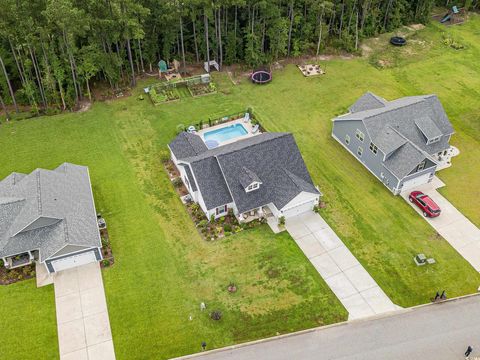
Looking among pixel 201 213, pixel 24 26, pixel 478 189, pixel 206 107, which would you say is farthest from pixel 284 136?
pixel 24 26

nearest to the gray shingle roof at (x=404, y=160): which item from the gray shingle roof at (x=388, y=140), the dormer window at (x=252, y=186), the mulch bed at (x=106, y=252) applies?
the gray shingle roof at (x=388, y=140)

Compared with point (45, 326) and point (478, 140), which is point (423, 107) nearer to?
point (478, 140)

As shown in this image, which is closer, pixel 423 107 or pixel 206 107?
pixel 423 107

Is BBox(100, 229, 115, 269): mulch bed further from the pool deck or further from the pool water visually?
the pool water

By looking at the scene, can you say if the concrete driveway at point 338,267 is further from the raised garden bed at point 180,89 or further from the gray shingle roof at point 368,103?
the raised garden bed at point 180,89

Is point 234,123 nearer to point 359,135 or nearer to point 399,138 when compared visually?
point 359,135
